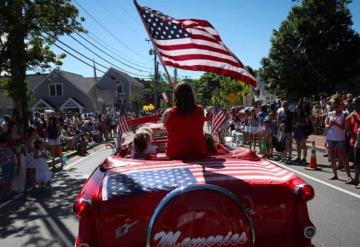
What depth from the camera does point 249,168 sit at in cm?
381

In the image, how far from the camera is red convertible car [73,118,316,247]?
9.94ft

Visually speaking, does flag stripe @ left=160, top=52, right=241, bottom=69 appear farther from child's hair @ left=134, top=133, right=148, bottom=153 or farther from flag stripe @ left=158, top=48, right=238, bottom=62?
child's hair @ left=134, top=133, right=148, bottom=153

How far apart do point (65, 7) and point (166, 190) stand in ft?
43.8

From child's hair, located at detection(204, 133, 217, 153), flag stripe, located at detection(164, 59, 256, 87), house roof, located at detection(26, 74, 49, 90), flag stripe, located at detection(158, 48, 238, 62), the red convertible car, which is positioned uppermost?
house roof, located at detection(26, 74, 49, 90)

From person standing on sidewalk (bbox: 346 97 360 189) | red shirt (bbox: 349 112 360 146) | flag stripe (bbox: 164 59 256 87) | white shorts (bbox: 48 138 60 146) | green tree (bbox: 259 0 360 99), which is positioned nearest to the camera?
flag stripe (bbox: 164 59 256 87)

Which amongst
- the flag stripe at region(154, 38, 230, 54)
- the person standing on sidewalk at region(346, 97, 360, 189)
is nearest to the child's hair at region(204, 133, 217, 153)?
the flag stripe at region(154, 38, 230, 54)

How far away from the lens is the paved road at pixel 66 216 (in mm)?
5922

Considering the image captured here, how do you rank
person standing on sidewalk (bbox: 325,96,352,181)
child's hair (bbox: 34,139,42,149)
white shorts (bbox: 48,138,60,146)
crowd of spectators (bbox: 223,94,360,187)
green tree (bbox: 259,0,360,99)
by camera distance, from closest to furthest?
crowd of spectators (bbox: 223,94,360,187)
person standing on sidewalk (bbox: 325,96,352,181)
child's hair (bbox: 34,139,42,149)
white shorts (bbox: 48,138,60,146)
green tree (bbox: 259,0,360,99)

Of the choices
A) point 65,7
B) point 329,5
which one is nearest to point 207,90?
point 329,5

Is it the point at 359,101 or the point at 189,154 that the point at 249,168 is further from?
the point at 359,101

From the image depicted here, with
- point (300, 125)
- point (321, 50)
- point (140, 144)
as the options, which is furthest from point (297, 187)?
point (321, 50)

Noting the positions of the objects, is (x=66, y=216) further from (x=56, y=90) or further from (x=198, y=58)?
(x=56, y=90)

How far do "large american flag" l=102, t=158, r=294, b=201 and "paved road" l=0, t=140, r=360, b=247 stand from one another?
2.17m

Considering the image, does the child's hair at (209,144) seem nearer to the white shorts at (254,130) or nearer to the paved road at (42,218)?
the paved road at (42,218)
